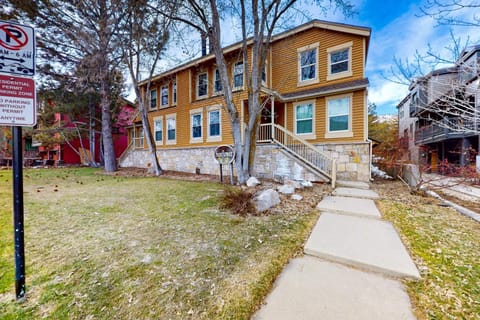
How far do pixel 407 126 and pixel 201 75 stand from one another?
24529 millimetres

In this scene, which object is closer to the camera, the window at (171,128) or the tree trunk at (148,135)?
the tree trunk at (148,135)

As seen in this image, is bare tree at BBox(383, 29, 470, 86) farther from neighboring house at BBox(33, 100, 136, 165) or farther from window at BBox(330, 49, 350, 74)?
neighboring house at BBox(33, 100, 136, 165)

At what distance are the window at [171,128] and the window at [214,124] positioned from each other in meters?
3.12

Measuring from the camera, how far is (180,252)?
273cm

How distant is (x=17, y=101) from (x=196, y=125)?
37.2ft

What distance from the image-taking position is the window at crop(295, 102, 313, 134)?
1033 cm

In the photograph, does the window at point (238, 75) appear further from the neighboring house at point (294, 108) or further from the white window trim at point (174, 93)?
the white window trim at point (174, 93)

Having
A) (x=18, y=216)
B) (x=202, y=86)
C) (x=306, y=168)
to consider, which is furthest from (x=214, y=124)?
(x=18, y=216)

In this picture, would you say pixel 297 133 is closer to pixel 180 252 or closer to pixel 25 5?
pixel 180 252

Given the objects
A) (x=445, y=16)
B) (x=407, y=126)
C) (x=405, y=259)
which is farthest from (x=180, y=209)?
(x=407, y=126)

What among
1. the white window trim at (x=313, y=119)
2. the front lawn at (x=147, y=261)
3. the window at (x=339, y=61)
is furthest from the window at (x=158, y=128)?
the window at (x=339, y=61)

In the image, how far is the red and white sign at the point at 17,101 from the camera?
5.83 feet

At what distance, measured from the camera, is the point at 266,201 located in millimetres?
4617

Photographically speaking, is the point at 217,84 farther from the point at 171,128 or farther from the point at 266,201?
the point at 266,201
